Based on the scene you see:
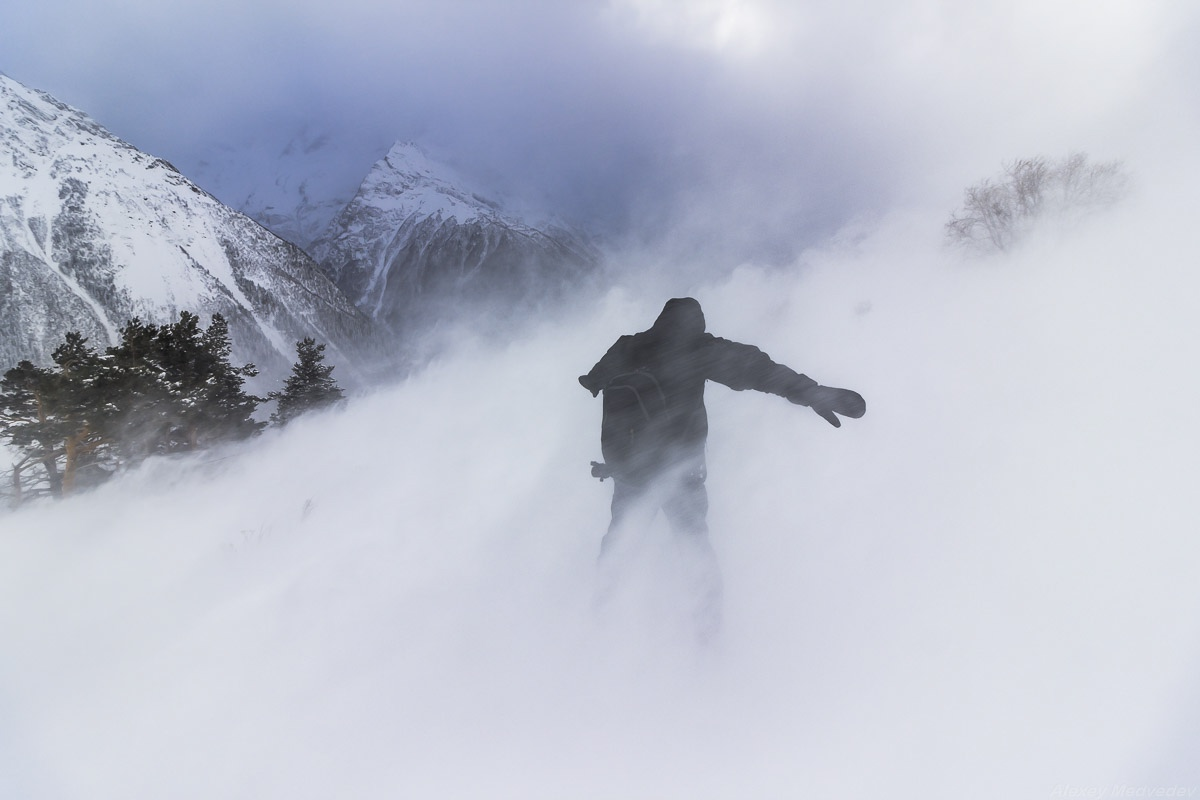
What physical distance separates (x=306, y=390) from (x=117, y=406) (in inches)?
307

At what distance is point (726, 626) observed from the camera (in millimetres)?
3652

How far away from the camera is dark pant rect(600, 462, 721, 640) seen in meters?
3.73

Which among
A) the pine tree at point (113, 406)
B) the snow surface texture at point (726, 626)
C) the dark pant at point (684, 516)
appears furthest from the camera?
the pine tree at point (113, 406)

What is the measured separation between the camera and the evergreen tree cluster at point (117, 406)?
14.6m

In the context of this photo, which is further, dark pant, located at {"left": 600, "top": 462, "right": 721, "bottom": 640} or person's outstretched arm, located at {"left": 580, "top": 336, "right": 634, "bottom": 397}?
person's outstretched arm, located at {"left": 580, "top": 336, "right": 634, "bottom": 397}

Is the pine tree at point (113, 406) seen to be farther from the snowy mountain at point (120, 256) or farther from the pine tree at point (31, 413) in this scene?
the snowy mountain at point (120, 256)

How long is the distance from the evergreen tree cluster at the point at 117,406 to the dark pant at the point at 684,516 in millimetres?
16174

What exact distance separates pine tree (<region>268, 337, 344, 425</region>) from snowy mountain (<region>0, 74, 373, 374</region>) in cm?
7486

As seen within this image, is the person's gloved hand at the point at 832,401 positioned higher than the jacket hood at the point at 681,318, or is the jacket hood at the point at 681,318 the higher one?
the jacket hood at the point at 681,318

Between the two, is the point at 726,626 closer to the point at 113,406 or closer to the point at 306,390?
the point at 113,406

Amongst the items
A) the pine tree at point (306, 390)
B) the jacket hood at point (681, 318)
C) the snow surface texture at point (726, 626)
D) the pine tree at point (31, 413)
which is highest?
the pine tree at point (306, 390)

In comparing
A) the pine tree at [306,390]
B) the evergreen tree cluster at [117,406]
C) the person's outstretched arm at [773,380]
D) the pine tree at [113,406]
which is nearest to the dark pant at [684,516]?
the person's outstretched arm at [773,380]

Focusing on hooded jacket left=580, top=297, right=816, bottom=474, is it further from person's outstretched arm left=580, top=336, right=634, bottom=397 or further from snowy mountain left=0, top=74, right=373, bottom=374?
snowy mountain left=0, top=74, right=373, bottom=374

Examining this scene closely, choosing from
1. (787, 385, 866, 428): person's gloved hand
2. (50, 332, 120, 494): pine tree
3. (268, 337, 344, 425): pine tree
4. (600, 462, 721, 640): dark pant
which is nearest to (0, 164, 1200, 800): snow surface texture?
(600, 462, 721, 640): dark pant
